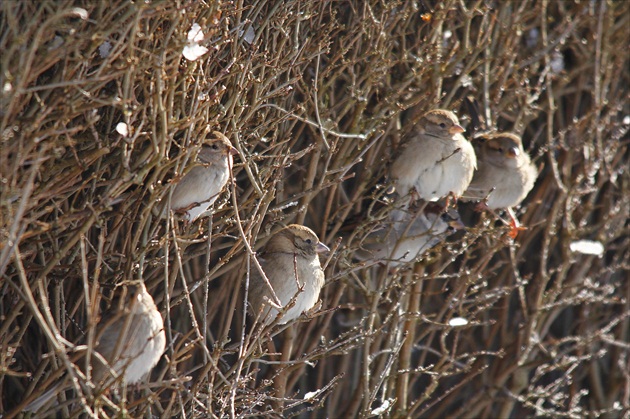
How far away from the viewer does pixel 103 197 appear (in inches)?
119

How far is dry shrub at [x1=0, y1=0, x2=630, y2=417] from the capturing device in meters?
2.88

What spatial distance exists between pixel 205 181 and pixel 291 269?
0.67 m

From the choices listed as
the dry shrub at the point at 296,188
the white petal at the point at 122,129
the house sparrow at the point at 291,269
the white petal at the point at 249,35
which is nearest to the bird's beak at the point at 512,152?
the dry shrub at the point at 296,188

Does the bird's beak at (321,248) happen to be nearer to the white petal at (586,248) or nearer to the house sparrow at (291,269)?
the house sparrow at (291,269)

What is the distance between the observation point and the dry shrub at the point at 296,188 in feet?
9.45

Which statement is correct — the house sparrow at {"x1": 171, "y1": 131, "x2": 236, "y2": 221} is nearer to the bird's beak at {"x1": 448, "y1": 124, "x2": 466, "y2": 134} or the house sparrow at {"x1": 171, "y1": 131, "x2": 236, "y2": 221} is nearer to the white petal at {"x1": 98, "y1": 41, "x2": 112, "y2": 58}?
the white petal at {"x1": 98, "y1": 41, "x2": 112, "y2": 58}

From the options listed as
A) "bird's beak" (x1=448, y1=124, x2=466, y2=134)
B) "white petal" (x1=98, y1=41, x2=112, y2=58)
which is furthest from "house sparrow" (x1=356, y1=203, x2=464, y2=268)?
"white petal" (x1=98, y1=41, x2=112, y2=58)

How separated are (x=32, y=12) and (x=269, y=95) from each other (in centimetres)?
114

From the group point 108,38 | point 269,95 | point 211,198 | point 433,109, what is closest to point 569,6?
point 433,109

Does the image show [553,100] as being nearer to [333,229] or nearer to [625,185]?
[625,185]

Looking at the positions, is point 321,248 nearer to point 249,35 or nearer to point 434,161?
point 434,161

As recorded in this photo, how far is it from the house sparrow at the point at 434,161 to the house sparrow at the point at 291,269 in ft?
2.38

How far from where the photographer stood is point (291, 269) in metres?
3.91

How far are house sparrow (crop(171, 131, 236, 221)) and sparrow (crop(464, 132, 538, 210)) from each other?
1718 mm
